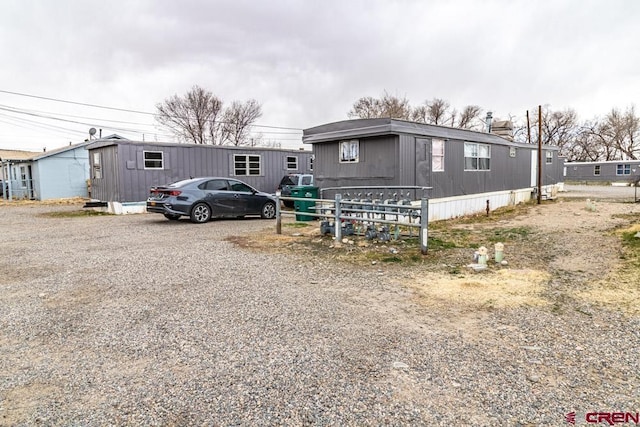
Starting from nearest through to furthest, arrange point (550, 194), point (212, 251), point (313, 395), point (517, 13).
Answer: point (313, 395)
point (212, 251)
point (517, 13)
point (550, 194)

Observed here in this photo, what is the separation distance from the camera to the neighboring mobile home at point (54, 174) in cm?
2238

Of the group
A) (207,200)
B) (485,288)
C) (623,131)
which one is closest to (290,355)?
(485,288)

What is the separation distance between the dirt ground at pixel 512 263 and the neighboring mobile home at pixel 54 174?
61.1ft

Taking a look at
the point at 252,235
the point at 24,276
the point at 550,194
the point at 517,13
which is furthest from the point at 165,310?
the point at 550,194

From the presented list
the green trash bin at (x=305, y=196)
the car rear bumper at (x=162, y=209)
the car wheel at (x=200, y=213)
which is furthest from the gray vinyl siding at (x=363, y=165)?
the car rear bumper at (x=162, y=209)

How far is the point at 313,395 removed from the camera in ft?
8.41

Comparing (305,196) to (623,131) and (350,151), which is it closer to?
(350,151)

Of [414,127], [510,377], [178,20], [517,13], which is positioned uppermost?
[178,20]

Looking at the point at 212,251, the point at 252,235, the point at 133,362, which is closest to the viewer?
the point at 133,362

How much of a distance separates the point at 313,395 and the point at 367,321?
1.40m

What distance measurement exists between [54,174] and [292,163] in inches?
553

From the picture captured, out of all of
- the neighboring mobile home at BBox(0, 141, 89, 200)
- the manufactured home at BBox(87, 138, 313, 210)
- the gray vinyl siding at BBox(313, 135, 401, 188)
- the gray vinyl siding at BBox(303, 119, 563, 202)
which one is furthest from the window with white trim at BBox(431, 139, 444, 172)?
the neighboring mobile home at BBox(0, 141, 89, 200)

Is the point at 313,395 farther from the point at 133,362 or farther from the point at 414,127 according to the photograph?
the point at 414,127

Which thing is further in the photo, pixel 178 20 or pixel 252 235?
pixel 178 20
